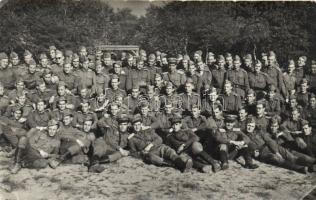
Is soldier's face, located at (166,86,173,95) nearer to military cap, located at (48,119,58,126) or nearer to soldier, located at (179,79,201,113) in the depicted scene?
soldier, located at (179,79,201,113)

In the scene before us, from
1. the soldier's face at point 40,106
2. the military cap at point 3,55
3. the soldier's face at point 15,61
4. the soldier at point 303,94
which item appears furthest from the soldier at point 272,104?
the military cap at point 3,55

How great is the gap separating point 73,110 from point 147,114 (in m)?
0.97

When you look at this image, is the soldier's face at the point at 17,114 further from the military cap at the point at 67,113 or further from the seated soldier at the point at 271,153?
the seated soldier at the point at 271,153

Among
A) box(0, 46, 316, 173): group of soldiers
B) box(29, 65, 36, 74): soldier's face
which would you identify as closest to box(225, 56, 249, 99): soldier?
box(0, 46, 316, 173): group of soldiers

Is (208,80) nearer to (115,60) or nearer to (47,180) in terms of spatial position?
(115,60)

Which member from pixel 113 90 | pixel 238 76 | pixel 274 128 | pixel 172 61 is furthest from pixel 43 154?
pixel 238 76

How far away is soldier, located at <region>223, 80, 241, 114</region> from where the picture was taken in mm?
5395

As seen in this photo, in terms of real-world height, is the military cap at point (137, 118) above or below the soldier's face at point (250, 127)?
above

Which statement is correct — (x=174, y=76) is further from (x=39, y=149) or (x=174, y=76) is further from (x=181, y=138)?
(x=39, y=149)

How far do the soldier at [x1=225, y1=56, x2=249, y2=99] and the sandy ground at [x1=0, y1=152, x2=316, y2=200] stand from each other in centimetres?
155

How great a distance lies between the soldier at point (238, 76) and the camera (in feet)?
19.0

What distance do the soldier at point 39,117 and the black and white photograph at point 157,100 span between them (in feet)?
0.06

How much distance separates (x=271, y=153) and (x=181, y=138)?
1049 mm

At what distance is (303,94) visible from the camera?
5383mm
